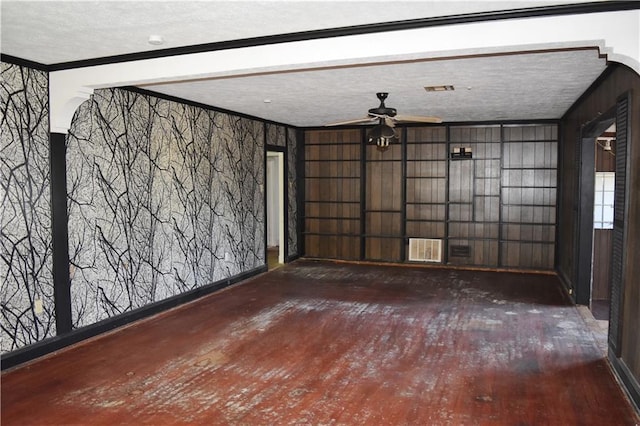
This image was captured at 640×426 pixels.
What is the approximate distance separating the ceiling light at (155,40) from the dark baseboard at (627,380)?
4.23 meters

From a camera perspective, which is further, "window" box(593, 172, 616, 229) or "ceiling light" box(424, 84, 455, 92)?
"window" box(593, 172, 616, 229)

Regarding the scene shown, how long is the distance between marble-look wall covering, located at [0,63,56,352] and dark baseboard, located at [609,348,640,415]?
15.9 ft

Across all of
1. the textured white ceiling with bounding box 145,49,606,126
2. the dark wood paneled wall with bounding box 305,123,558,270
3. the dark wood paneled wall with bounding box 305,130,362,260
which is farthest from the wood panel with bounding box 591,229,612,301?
the dark wood paneled wall with bounding box 305,130,362,260

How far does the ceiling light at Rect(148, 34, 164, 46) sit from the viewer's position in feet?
11.9

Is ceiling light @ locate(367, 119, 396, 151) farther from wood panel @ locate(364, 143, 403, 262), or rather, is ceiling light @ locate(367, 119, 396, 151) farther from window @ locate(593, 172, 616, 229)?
window @ locate(593, 172, 616, 229)

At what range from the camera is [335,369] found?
13.7 ft

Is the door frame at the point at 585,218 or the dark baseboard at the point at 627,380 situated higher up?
the door frame at the point at 585,218

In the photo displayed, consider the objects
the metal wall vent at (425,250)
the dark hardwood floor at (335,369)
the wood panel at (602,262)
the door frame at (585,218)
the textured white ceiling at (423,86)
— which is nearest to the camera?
the dark hardwood floor at (335,369)

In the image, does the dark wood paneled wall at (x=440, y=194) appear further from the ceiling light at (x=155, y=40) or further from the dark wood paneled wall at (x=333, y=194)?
the ceiling light at (x=155, y=40)

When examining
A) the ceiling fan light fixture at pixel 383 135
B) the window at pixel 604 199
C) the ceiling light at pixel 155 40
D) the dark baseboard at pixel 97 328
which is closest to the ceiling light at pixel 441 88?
the ceiling fan light fixture at pixel 383 135

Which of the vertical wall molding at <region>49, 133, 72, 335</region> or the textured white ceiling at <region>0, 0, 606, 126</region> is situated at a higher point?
the textured white ceiling at <region>0, 0, 606, 126</region>

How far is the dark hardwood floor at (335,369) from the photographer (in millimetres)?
3400

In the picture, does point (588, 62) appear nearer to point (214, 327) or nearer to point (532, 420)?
point (532, 420)

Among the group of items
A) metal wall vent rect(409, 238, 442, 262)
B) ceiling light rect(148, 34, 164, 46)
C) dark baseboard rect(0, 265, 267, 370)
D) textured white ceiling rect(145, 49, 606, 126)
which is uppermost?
textured white ceiling rect(145, 49, 606, 126)
